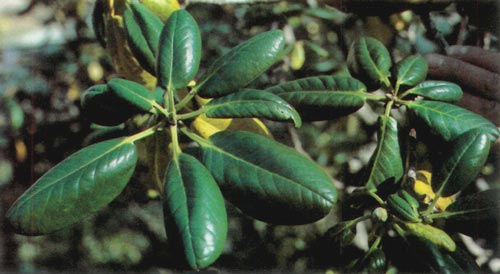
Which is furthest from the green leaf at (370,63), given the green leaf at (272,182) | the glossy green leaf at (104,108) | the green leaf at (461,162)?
the glossy green leaf at (104,108)

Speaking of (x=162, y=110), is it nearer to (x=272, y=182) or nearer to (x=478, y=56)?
(x=272, y=182)

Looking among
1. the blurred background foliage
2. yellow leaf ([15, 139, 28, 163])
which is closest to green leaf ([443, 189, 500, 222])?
the blurred background foliage

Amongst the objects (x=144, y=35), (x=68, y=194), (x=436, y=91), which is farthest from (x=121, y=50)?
(x=436, y=91)

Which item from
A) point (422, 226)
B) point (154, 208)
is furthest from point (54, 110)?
point (422, 226)

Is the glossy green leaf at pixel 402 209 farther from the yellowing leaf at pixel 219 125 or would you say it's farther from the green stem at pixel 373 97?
the yellowing leaf at pixel 219 125

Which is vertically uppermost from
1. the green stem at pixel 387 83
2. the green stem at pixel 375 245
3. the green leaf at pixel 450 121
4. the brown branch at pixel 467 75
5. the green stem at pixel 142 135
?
the green stem at pixel 142 135

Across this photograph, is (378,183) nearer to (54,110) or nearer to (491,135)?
(491,135)
